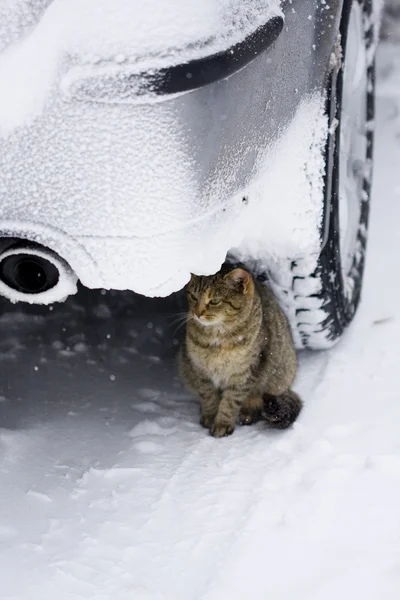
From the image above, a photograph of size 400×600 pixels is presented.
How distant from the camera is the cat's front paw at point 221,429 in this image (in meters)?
3.15

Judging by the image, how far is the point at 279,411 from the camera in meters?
3.03

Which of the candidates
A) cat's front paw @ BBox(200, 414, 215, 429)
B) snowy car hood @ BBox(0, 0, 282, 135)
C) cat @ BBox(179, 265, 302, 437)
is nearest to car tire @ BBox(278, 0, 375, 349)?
cat @ BBox(179, 265, 302, 437)

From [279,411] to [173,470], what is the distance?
435 millimetres

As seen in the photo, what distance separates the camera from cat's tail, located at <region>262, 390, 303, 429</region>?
9.97 ft

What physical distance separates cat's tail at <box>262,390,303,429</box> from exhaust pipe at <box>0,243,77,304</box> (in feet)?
3.27

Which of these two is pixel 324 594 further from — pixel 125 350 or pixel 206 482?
pixel 125 350

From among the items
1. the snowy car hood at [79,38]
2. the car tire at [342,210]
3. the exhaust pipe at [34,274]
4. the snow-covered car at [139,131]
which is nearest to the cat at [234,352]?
the car tire at [342,210]

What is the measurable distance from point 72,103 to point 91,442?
143cm

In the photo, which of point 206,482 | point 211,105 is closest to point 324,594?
point 206,482

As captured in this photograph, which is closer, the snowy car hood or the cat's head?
the snowy car hood

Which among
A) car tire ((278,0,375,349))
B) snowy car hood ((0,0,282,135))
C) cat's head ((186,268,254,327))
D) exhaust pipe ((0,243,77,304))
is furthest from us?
cat's head ((186,268,254,327))

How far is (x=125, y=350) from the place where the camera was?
372cm

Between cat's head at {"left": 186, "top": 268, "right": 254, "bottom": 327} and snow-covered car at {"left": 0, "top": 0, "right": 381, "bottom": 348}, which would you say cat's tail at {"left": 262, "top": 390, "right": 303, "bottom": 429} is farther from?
snow-covered car at {"left": 0, "top": 0, "right": 381, "bottom": 348}

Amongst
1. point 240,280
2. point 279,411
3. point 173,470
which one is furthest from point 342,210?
point 173,470
